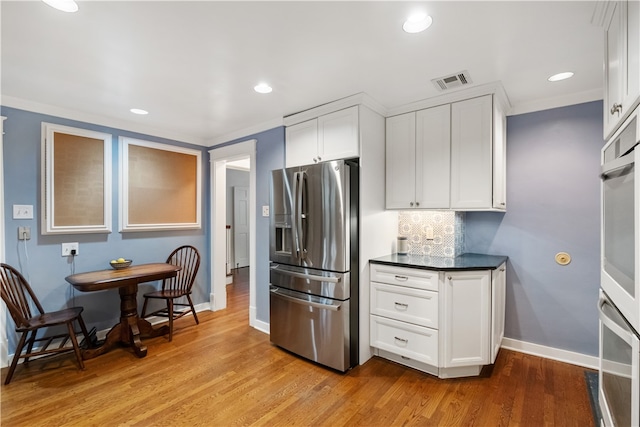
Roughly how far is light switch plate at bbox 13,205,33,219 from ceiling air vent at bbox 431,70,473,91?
12.4 feet

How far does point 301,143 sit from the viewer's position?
306cm

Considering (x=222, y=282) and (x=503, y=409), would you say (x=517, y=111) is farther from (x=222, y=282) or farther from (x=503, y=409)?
(x=222, y=282)

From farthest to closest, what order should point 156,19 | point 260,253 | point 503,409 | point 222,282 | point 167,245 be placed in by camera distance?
point 222,282
point 167,245
point 260,253
point 503,409
point 156,19

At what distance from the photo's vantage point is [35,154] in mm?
2781

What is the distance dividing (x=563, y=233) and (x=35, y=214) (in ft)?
16.0

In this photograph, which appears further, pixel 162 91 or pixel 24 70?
pixel 162 91

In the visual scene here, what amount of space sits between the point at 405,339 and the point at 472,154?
169 centimetres

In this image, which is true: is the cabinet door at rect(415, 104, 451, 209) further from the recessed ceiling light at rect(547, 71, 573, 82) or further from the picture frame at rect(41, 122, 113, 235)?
the picture frame at rect(41, 122, 113, 235)

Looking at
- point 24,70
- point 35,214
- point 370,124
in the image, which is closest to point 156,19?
point 24,70

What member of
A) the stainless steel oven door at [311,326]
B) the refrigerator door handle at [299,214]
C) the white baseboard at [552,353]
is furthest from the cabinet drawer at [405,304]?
the white baseboard at [552,353]

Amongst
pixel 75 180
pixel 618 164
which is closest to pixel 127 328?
pixel 75 180

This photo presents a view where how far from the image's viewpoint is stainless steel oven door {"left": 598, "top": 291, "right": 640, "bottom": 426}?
3.33ft

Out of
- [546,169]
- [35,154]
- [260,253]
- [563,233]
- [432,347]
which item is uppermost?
[35,154]

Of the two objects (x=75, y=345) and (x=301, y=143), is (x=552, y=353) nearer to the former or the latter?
(x=301, y=143)
